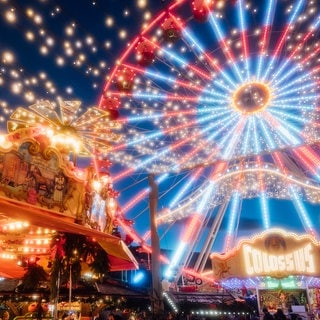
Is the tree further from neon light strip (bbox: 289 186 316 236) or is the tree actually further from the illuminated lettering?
neon light strip (bbox: 289 186 316 236)

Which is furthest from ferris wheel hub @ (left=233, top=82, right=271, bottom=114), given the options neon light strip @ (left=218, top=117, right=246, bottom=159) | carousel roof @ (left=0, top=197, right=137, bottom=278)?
carousel roof @ (left=0, top=197, right=137, bottom=278)

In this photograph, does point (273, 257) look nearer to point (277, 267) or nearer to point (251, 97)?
point (277, 267)

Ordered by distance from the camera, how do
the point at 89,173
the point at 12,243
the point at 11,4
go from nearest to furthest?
the point at 11,4, the point at 89,173, the point at 12,243

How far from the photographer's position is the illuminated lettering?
34.7ft

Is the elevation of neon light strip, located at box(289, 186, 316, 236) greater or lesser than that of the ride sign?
greater

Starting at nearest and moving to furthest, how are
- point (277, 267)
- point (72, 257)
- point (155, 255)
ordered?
point (72, 257)
point (155, 255)
point (277, 267)

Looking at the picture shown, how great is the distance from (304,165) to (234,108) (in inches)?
133

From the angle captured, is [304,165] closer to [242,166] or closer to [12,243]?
[242,166]

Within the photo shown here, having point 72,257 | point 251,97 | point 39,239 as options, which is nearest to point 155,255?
point 72,257

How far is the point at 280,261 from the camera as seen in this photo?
1074 cm

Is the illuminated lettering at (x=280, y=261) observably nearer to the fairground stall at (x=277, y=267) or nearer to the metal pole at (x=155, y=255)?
the fairground stall at (x=277, y=267)

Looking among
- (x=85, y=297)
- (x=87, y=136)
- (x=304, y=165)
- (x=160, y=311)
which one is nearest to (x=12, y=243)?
(x=85, y=297)

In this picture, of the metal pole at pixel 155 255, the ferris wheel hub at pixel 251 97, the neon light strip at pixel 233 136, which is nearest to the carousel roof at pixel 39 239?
the metal pole at pixel 155 255

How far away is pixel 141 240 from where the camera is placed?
11.3 m
